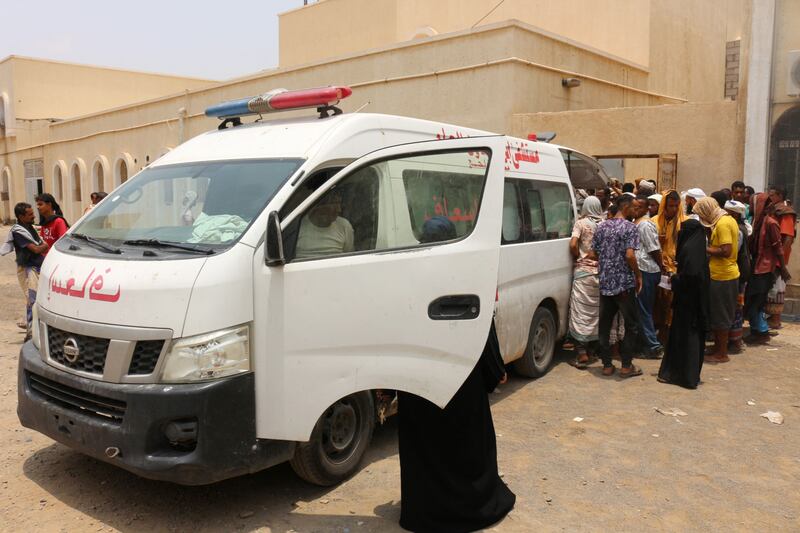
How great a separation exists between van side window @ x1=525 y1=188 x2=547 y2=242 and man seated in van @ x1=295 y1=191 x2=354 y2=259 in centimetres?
261

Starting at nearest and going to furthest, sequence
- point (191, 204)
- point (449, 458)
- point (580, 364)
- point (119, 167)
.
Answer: point (449, 458)
point (191, 204)
point (580, 364)
point (119, 167)

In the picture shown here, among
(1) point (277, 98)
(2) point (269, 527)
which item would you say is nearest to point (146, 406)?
(2) point (269, 527)

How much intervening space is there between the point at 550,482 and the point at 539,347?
7.99ft

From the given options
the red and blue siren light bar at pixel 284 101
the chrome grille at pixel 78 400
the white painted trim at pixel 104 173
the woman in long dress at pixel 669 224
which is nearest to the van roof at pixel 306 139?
the red and blue siren light bar at pixel 284 101

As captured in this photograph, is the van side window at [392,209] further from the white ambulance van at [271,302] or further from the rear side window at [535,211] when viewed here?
the rear side window at [535,211]

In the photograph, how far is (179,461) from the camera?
3.32m

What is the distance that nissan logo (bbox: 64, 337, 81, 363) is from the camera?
3.59 metres

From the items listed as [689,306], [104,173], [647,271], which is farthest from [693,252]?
[104,173]

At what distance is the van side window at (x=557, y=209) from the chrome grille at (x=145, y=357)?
4.06m

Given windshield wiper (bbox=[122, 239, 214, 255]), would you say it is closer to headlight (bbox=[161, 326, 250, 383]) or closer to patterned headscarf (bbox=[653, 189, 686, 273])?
headlight (bbox=[161, 326, 250, 383])

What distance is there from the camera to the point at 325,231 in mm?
3736

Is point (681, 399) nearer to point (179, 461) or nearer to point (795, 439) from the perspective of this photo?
point (795, 439)

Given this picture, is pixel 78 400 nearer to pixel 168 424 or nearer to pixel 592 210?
pixel 168 424

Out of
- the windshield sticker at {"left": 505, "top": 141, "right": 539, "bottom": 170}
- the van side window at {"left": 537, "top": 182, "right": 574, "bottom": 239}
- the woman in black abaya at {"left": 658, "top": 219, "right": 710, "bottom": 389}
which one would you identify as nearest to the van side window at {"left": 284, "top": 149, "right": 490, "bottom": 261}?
the windshield sticker at {"left": 505, "top": 141, "right": 539, "bottom": 170}
